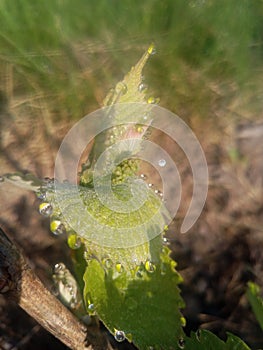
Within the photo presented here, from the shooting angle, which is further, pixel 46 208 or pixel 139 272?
pixel 139 272

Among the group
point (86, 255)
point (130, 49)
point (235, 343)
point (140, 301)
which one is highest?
point (130, 49)

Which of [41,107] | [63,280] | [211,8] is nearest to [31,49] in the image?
[41,107]

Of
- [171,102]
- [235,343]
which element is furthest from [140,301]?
[171,102]

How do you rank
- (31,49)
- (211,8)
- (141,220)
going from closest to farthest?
(141,220), (31,49), (211,8)

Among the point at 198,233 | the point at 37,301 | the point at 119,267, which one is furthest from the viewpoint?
the point at 198,233

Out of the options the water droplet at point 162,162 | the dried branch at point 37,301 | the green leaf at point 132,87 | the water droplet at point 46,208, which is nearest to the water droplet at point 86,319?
the dried branch at point 37,301

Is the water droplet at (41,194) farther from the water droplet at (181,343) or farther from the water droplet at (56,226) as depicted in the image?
the water droplet at (181,343)

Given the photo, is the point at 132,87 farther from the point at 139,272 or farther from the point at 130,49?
the point at 130,49

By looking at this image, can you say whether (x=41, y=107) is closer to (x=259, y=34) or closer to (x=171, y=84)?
(x=171, y=84)

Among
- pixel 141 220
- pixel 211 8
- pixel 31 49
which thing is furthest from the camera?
pixel 211 8
